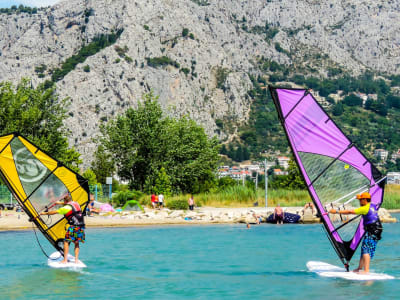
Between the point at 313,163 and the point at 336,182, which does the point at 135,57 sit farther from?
the point at 336,182

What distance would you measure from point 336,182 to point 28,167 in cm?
875

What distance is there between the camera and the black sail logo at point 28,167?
16.7 m

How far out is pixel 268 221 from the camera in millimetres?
36312

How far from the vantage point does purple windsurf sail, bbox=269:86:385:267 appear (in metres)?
13.8

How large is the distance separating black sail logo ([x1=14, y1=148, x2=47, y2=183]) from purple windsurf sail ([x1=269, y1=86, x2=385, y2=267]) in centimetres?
740

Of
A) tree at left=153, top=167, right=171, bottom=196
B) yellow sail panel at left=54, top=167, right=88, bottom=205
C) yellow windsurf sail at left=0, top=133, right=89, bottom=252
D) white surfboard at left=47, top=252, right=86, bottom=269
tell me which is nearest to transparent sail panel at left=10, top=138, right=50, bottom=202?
yellow windsurf sail at left=0, top=133, right=89, bottom=252

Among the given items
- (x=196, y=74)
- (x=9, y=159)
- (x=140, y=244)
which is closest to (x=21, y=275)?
(x=9, y=159)

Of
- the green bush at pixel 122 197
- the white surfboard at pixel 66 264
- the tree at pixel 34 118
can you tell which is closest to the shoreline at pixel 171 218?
the green bush at pixel 122 197

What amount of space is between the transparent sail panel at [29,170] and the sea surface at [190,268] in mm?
2534

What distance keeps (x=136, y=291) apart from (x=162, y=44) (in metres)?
156

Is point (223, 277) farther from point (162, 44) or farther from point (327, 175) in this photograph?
point (162, 44)

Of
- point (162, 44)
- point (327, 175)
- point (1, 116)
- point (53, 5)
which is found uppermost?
point (53, 5)

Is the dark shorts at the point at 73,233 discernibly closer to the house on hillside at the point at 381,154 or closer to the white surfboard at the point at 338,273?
the white surfboard at the point at 338,273

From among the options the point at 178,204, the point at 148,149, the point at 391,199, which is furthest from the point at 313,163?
the point at 391,199
